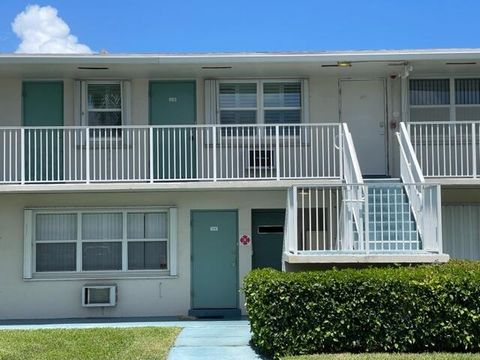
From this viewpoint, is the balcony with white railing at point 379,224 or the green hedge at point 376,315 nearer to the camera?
the green hedge at point 376,315

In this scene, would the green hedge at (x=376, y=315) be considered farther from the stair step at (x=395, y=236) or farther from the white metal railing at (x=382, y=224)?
the stair step at (x=395, y=236)

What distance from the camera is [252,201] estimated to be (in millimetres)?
13203

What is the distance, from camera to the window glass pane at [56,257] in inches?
519

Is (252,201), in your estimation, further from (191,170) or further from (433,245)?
(433,245)

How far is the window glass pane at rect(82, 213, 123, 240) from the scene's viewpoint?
13.3 meters

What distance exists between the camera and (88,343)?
991cm

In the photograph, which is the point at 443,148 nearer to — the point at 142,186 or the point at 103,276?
the point at 142,186

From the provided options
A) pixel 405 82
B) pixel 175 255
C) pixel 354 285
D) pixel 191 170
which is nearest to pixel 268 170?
pixel 191 170

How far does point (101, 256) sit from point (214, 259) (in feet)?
7.99

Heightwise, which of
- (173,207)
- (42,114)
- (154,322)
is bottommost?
(154,322)

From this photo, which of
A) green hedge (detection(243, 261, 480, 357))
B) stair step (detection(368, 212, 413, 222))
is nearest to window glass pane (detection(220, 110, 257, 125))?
stair step (detection(368, 212, 413, 222))

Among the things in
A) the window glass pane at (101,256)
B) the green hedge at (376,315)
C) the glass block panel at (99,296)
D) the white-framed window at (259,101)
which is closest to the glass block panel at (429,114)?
the white-framed window at (259,101)

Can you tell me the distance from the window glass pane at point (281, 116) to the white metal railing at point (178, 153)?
0.21 m

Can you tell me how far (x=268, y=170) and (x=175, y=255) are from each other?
2.68 meters
